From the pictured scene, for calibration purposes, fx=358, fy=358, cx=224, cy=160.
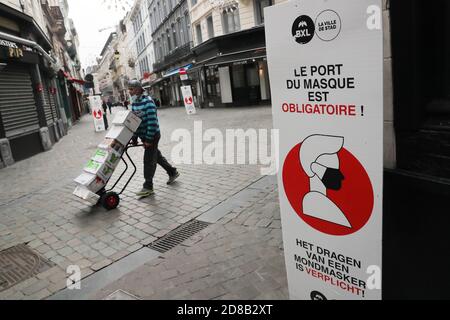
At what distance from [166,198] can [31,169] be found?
5.99 m

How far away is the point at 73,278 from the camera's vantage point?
3717mm

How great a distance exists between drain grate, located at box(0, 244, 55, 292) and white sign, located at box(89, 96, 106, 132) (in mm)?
15279

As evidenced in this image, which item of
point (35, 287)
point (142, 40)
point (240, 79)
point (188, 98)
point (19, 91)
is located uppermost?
point (142, 40)

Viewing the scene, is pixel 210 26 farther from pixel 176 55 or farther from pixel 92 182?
pixel 92 182

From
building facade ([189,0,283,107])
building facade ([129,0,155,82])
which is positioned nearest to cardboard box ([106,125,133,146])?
building facade ([189,0,283,107])

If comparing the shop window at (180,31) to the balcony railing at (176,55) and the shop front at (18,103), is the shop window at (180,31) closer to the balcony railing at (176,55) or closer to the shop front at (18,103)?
the balcony railing at (176,55)

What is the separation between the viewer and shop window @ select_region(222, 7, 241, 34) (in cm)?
2448

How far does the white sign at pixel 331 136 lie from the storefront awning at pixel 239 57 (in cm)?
2081

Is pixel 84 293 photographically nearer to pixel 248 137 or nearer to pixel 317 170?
pixel 317 170

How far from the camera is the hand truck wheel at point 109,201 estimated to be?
5586 mm

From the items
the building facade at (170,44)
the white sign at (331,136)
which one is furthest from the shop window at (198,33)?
the white sign at (331,136)

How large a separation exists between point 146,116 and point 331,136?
14.8 feet

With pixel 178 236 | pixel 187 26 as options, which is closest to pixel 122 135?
pixel 178 236

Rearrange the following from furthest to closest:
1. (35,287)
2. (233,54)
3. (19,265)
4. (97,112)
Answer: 1. (233,54)
2. (97,112)
3. (19,265)
4. (35,287)
